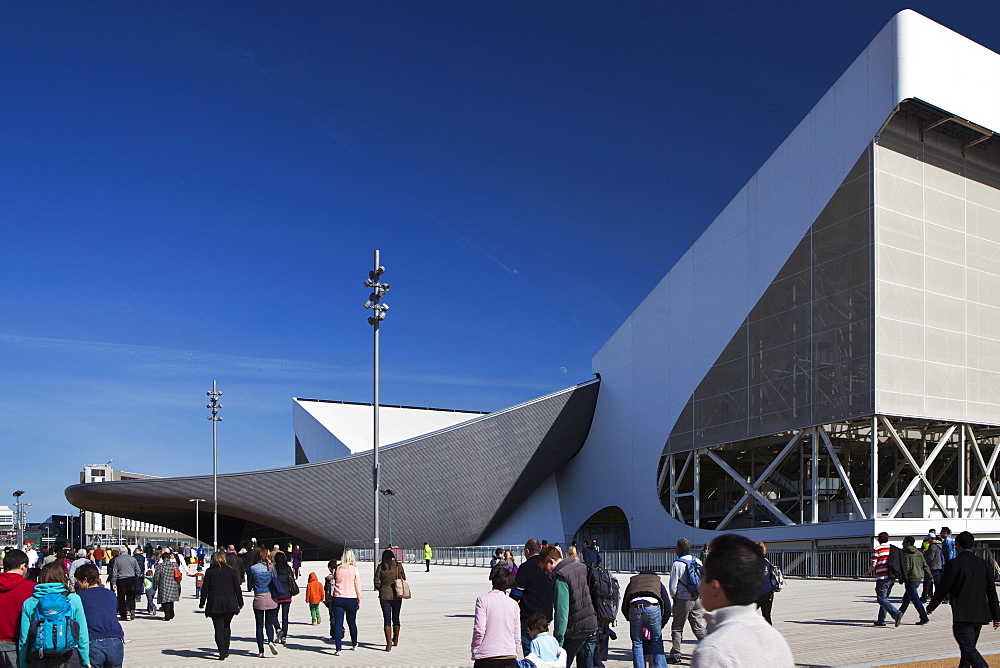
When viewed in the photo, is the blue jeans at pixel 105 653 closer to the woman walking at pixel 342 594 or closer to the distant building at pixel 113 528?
the woman walking at pixel 342 594

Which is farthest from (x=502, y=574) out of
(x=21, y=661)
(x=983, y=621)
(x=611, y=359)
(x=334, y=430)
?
(x=334, y=430)

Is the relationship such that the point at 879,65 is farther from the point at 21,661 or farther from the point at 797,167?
the point at 21,661

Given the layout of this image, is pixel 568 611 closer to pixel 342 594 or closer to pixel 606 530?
pixel 342 594

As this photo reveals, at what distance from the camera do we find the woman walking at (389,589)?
12961 mm

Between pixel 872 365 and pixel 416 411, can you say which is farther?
pixel 416 411

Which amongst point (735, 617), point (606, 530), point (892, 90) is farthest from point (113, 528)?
point (735, 617)

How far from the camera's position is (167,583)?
18000 mm

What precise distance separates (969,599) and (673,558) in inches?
1017

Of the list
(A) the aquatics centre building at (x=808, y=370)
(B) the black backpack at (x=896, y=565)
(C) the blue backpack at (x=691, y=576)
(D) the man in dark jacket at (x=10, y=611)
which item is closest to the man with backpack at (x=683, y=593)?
(C) the blue backpack at (x=691, y=576)

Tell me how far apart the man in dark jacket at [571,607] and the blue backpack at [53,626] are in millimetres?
3823

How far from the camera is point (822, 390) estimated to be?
33.1 meters

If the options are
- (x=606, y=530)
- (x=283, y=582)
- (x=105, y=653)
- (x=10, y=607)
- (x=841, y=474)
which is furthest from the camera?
(x=606, y=530)

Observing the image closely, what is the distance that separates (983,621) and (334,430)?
48656mm

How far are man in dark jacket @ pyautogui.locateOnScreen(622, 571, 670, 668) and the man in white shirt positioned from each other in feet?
21.1
